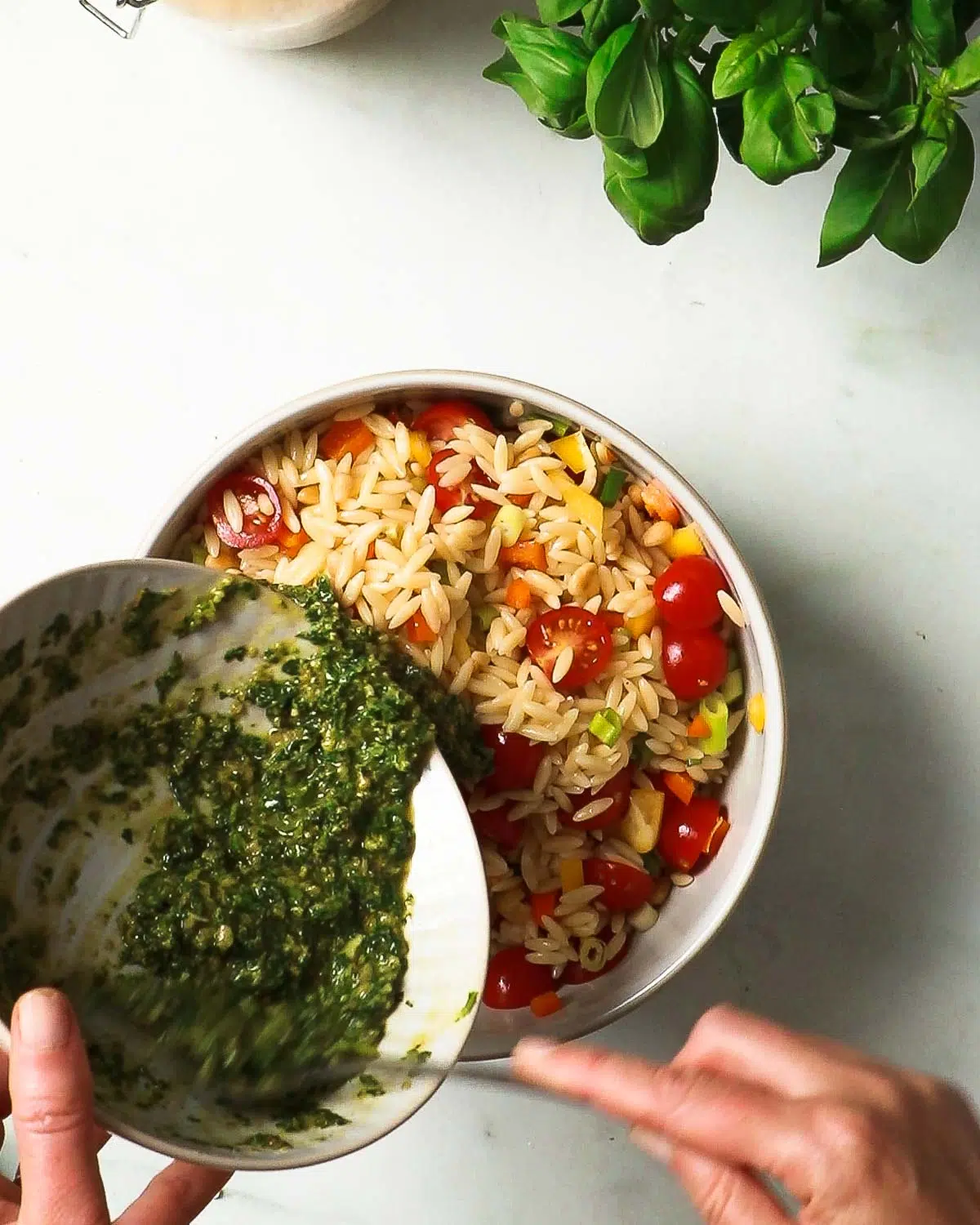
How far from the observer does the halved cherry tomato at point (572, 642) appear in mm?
1521

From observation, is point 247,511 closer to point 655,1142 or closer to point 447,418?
point 447,418

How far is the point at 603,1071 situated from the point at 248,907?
0.46m

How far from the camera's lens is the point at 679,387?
1.79m

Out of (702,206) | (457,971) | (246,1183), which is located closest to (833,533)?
(702,206)

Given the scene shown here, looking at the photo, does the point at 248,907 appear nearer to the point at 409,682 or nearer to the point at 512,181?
the point at 409,682

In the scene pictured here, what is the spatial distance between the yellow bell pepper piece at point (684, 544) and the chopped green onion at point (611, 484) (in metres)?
0.09

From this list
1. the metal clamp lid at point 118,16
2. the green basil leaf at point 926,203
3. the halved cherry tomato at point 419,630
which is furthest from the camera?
the metal clamp lid at point 118,16

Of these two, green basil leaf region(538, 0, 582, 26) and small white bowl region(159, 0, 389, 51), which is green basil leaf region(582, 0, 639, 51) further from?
small white bowl region(159, 0, 389, 51)

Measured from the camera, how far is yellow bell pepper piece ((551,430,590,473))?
1.54 meters

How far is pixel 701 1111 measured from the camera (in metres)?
1.02

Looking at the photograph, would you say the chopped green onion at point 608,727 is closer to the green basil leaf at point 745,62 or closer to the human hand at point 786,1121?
the human hand at point 786,1121

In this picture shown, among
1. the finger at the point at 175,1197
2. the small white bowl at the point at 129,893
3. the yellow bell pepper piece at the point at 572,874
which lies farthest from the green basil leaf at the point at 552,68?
the finger at the point at 175,1197

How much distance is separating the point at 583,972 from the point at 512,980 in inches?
3.8

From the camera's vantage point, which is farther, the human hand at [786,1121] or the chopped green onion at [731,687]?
the chopped green onion at [731,687]
